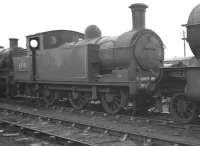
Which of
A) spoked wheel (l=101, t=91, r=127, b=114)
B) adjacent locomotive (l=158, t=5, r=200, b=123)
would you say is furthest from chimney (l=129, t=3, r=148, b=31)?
adjacent locomotive (l=158, t=5, r=200, b=123)

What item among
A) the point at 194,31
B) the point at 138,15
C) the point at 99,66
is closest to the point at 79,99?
the point at 99,66

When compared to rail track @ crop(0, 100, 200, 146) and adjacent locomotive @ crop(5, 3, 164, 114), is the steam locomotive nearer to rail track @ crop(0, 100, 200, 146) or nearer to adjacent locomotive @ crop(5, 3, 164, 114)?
adjacent locomotive @ crop(5, 3, 164, 114)

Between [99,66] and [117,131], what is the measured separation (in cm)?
456

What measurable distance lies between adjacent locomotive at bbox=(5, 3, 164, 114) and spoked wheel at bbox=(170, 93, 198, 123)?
0.79 m

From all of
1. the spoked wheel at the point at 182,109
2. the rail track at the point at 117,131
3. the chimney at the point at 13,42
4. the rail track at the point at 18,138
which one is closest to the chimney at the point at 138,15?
the rail track at the point at 117,131

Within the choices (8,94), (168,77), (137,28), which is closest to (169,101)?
(168,77)

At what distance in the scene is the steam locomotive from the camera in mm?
8227

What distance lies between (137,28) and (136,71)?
59.9 inches

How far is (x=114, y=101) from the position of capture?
428 inches

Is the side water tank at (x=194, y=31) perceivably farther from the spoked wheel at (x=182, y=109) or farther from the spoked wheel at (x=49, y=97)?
the spoked wheel at (x=49, y=97)

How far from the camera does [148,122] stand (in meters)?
8.89

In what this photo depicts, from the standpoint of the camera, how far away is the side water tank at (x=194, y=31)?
7477 millimetres

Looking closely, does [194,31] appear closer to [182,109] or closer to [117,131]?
[182,109]

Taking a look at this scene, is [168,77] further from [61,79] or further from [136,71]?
[61,79]
